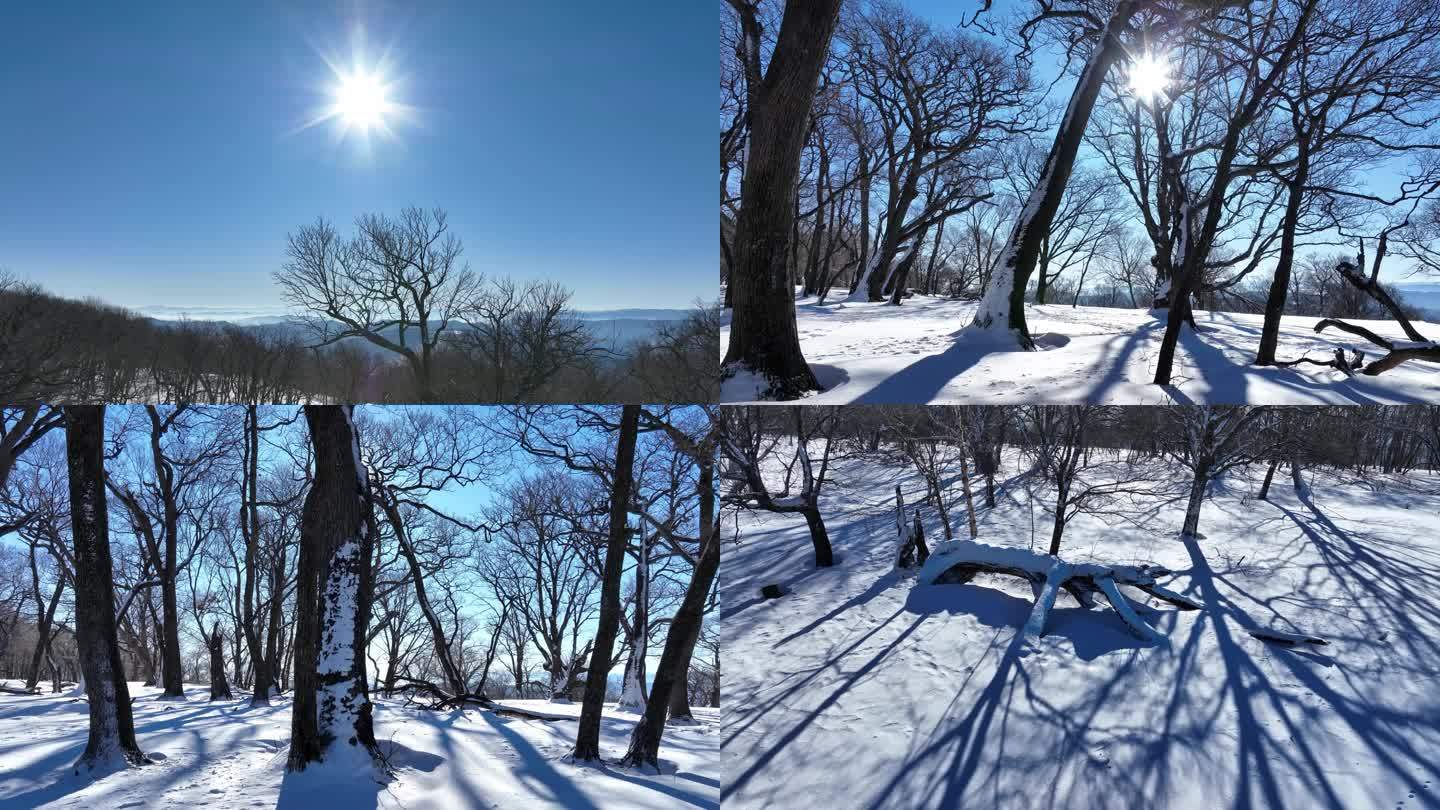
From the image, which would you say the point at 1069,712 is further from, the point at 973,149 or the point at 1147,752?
the point at 973,149

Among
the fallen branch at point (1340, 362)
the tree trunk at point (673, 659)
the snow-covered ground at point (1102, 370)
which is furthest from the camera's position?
A: the tree trunk at point (673, 659)

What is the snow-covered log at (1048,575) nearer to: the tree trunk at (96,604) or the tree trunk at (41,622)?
the tree trunk at (96,604)

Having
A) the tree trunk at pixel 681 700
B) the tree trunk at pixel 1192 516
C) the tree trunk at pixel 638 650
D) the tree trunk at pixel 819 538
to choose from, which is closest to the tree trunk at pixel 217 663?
the tree trunk at pixel 638 650

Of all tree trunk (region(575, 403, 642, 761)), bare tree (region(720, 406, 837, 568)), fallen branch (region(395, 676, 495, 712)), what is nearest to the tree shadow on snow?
bare tree (region(720, 406, 837, 568))

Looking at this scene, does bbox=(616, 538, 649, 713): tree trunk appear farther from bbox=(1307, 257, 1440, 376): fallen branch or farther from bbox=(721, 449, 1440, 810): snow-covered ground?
bbox=(1307, 257, 1440, 376): fallen branch

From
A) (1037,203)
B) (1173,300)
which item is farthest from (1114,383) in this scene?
(1037,203)

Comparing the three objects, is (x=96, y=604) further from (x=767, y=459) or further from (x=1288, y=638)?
(x=1288, y=638)

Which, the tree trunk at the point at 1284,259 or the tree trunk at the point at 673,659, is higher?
the tree trunk at the point at 1284,259

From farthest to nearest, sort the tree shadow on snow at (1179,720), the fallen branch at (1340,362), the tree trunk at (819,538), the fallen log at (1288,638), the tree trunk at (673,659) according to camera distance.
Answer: the tree trunk at (819,538) < the fallen log at (1288,638) < the tree trunk at (673,659) < the tree shadow on snow at (1179,720) < the fallen branch at (1340,362)
